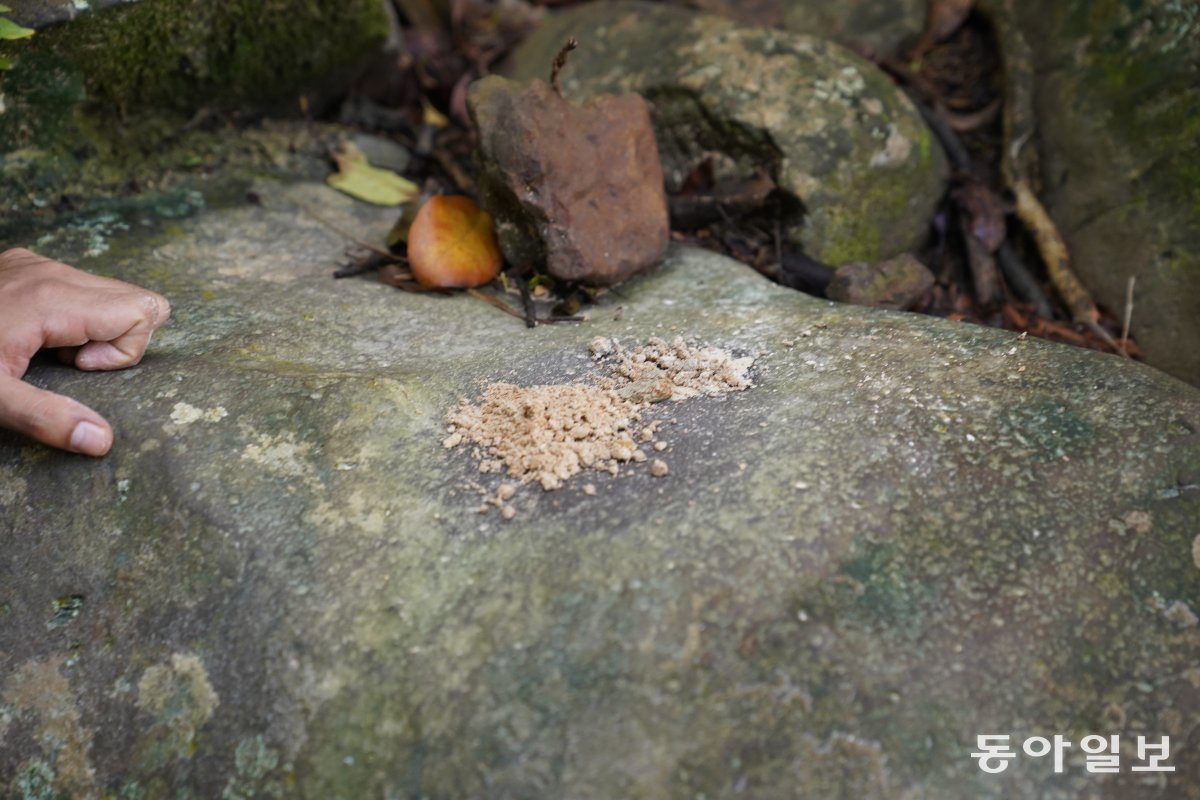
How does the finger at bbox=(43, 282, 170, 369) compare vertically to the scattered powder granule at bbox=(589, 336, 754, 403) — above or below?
below

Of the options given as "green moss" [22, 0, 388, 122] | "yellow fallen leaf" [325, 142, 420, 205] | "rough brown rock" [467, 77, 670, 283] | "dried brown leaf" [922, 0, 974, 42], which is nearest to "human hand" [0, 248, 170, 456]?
"green moss" [22, 0, 388, 122]

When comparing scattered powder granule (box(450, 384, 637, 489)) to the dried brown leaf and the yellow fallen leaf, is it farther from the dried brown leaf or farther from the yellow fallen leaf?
the dried brown leaf

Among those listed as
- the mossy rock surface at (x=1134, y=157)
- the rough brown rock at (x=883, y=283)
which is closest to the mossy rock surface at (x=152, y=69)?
the rough brown rock at (x=883, y=283)

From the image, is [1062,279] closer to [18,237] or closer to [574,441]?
[574,441]

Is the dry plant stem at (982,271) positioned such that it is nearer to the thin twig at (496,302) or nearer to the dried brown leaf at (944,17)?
the dried brown leaf at (944,17)

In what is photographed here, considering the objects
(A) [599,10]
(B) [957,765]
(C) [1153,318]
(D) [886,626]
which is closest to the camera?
(B) [957,765]

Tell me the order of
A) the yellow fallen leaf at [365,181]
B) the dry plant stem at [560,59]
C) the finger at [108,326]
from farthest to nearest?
the yellow fallen leaf at [365,181], the dry plant stem at [560,59], the finger at [108,326]

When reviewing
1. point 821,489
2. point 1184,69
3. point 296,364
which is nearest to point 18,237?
point 296,364
